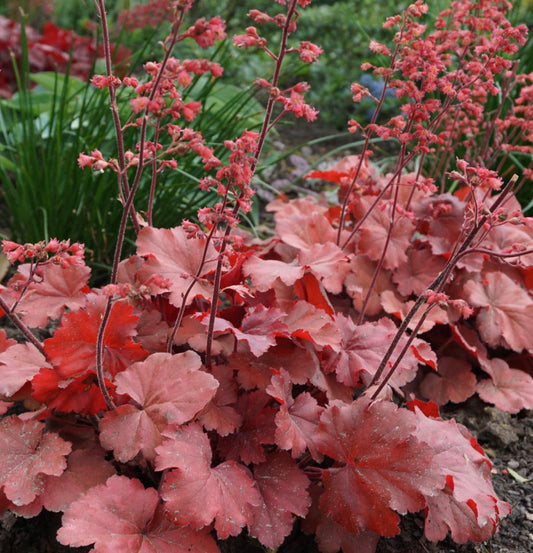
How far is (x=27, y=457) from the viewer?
141cm

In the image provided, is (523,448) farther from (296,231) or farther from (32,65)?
(32,65)

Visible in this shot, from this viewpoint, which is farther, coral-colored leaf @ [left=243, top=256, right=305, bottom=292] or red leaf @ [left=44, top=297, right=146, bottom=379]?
coral-colored leaf @ [left=243, top=256, right=305, bottom=292]

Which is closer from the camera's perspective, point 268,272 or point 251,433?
point 251,433

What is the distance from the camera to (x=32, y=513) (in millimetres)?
1341

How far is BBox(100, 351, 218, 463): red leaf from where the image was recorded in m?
1.36

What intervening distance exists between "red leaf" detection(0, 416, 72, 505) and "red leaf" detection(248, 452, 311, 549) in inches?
18.1

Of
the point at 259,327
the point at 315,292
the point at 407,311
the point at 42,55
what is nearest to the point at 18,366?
the point at 259,327

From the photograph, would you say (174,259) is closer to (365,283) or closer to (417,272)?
(365,283)

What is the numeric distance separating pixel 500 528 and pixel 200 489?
2.94ft

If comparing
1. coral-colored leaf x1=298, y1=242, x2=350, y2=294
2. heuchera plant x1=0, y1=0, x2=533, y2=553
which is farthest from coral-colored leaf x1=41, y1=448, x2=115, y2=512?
coral-colored leaf x1=298, y1=242, x2=350, y2=294

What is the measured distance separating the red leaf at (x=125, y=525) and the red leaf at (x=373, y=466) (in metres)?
0.32

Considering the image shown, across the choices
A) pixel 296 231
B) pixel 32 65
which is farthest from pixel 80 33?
pixel 296 231

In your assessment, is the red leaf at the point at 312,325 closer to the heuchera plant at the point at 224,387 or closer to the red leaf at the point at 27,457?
the heuchera plant at the point at 224,387

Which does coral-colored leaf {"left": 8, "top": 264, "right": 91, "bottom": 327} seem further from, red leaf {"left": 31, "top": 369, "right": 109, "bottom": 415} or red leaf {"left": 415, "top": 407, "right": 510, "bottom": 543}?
red leaf {"left": 415, "top": 407, "right": 510, "bottom": 543}
